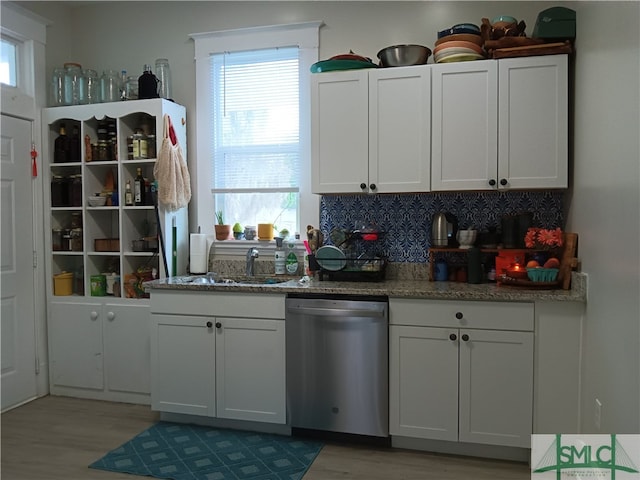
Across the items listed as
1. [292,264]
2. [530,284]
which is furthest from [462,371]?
[292,264]

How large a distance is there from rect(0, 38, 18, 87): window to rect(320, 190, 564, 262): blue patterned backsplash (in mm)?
2316

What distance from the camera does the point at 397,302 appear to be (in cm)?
294

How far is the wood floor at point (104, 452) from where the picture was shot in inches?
107

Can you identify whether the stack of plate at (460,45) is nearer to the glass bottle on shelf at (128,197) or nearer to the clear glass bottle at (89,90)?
the glass bottle on shelf at (128,197)

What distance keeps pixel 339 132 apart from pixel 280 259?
95 cm

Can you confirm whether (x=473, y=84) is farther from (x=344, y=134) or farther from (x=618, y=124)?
(x=618, y=124)

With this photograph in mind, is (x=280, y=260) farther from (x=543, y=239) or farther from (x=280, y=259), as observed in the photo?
(x=543, y=239)

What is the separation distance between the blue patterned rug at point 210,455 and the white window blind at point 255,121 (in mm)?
1641

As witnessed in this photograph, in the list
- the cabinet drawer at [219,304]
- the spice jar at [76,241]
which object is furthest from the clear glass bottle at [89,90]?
the cabinet drawer at [219,304]

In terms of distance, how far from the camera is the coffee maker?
3.30m

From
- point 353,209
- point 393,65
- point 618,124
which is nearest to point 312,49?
point 393,65

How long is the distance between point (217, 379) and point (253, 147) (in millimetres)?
1604

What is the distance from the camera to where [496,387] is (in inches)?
111

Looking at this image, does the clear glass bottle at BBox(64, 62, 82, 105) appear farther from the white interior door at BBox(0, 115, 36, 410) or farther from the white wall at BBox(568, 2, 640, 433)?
the white wall at BBox(568, 2, 640, 433)
